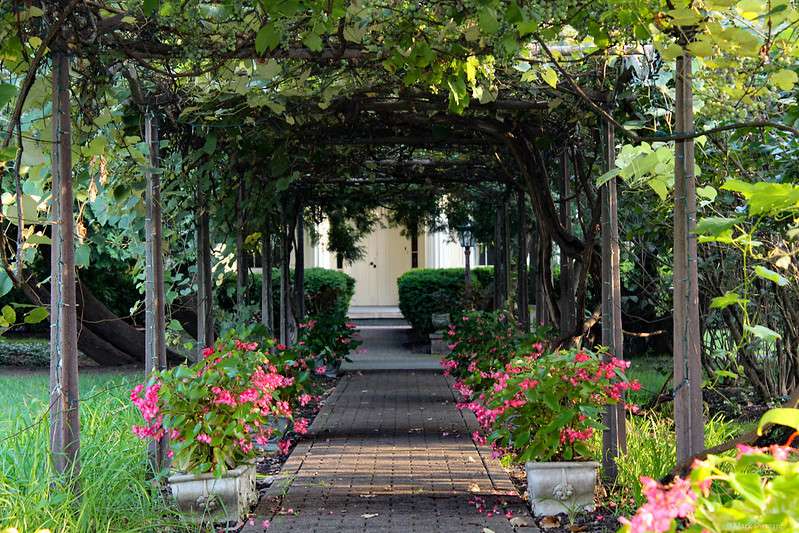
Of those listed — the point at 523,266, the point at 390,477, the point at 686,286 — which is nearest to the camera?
the point at 686,286

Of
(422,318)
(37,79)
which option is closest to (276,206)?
(37,79)

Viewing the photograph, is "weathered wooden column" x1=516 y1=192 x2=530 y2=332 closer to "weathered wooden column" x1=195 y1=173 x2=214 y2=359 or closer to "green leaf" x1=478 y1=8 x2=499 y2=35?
"weathered wooden column" x1=195 y1=173 x2=214 y2=359

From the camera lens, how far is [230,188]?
8086 millimetres

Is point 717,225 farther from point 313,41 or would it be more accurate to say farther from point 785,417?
point 313,41

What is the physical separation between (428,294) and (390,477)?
12.1 metres

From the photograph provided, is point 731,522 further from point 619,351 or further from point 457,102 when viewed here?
point 619,351

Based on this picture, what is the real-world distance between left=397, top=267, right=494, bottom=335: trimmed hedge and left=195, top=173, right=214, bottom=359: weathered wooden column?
11033 mm

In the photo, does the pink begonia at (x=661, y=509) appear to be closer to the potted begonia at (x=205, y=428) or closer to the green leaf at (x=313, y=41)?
the green leaf at (x=313, y=41)

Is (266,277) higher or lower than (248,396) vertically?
higher

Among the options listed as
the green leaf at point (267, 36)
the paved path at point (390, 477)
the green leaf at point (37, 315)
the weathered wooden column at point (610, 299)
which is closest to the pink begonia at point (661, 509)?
the green leaf at point (267, 36)

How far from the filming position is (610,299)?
5719 millimetres

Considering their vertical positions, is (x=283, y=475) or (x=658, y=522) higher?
(x=658, y=522)

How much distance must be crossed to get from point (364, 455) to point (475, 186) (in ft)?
20.7

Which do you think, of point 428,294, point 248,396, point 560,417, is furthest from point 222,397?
point 428,294
